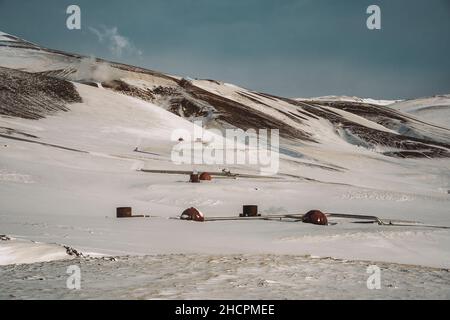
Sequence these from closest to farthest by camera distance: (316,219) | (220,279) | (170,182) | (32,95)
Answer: (220,279) < (316,219) < (170,182) < (32,95)

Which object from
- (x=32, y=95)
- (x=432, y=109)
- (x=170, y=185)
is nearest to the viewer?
(x=170, y=185)

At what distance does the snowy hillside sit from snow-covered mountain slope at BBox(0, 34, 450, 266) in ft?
0.29

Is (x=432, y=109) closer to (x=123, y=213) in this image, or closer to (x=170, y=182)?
(x=170, y=182)

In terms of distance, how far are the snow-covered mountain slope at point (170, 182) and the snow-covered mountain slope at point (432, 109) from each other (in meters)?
51.1

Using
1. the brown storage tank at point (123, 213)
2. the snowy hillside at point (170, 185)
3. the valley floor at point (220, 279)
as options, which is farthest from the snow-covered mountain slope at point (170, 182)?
the valley floor at point (220, 279)

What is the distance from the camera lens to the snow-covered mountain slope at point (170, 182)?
13570 mm

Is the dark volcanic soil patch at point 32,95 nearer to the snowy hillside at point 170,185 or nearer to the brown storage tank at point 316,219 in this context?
the snowy hillside at point 170,185

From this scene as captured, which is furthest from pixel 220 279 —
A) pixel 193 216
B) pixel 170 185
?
pixel 170 185

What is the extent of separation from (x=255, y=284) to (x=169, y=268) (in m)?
2.09

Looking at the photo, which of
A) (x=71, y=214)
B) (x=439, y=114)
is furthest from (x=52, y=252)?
(x=439, y=114)

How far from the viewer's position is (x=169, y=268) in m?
9.31

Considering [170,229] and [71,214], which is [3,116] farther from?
[170,229]

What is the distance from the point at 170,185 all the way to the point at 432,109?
130 meters

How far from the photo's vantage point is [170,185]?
2455cm
